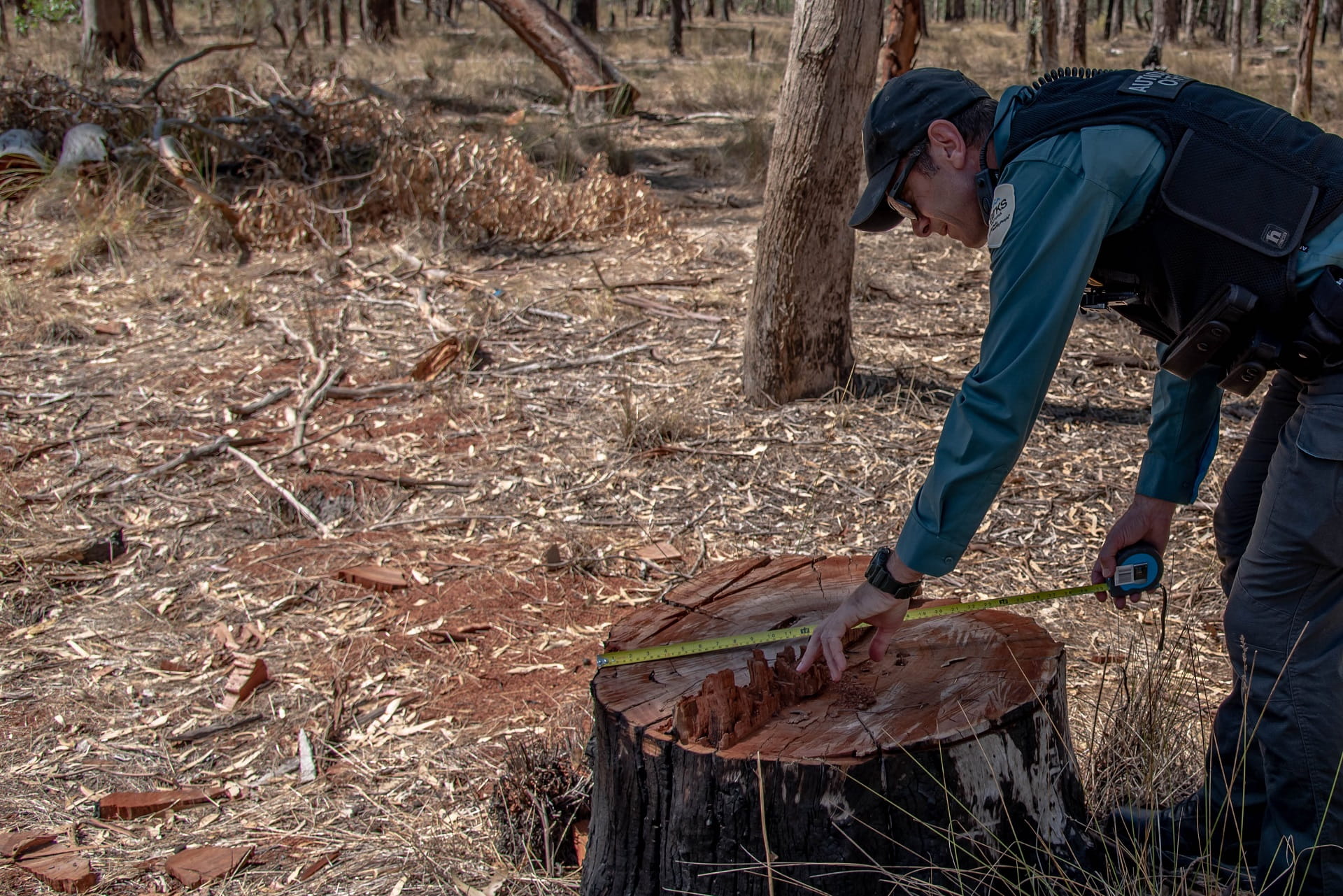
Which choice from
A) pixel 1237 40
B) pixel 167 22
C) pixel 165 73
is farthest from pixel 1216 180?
pixel 167 22

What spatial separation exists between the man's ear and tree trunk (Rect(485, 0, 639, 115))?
38.6 ft

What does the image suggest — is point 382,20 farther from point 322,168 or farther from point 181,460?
point 181,460

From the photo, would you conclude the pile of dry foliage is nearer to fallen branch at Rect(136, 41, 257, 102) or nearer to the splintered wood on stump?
fallen branch at Rect(136, 41, 257, 102)

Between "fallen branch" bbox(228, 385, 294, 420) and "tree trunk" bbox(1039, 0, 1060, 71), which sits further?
"tree trunk" bbox(1039, 0, 1060, 71)

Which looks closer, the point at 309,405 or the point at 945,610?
the point at 945,610

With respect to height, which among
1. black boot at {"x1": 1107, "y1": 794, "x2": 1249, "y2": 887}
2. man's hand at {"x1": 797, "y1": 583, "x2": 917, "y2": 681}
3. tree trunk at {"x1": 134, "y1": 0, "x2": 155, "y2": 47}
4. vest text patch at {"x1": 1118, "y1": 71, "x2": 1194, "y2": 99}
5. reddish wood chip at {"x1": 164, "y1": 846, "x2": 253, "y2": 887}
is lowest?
reddish wood chip at {"x1": 164, "y1": 846, "x2": 253, "y2": 887}

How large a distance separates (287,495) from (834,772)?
357 centimetres

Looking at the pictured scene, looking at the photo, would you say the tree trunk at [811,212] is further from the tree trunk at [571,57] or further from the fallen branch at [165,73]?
the tree trunk at [571,57]

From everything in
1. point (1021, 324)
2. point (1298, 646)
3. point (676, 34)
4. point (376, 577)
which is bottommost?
Answer: point (376, 577)

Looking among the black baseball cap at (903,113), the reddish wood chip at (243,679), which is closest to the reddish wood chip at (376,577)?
the reddish wood chip at (243,679)

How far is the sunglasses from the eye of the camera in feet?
7.22

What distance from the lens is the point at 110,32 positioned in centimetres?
1633

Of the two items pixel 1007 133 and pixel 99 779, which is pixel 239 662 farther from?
pixel 1007 133

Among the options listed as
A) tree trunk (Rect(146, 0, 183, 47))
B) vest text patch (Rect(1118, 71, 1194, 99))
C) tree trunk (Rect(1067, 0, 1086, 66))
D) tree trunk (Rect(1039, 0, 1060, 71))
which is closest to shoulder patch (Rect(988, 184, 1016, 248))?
vest text patch (Rect(1118, 71, 1194, 99))
